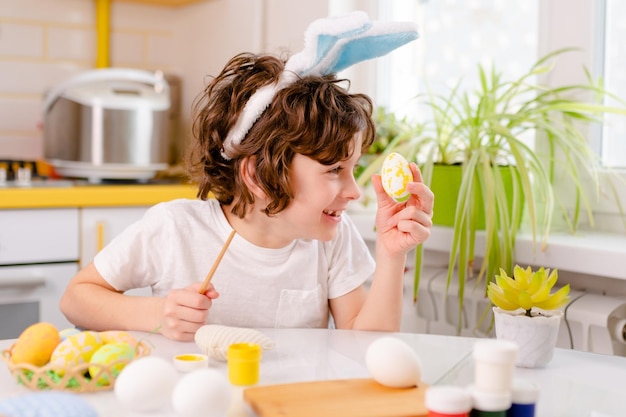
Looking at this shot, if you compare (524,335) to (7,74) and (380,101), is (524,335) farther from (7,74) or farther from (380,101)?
(7,74)

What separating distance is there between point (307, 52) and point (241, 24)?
4.76 ft

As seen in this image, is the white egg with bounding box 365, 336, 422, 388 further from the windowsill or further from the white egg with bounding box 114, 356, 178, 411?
the windowsill

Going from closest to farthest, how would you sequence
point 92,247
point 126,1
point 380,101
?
point 92,247 < point 380,101 < point 126,1

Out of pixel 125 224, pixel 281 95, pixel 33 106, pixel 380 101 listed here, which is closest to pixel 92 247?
pixel 125 224

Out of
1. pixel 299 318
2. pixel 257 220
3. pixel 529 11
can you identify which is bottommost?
pixel 299 318

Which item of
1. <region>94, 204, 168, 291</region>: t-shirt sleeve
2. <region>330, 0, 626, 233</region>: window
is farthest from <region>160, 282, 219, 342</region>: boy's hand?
<region>330, 0, 626, 233</region>: window

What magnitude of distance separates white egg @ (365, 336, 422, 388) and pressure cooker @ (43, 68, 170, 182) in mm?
1775

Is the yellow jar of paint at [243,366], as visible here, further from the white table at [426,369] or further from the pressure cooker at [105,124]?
the pressure cooker at [105,124]

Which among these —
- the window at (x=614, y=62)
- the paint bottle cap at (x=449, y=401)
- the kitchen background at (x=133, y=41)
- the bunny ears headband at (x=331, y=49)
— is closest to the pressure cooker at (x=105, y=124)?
the kitchen background at (x=133, y=41)

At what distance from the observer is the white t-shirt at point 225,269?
1451 millimetres

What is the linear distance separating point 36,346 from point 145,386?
0.71ft

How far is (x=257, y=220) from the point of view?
1.50 meters

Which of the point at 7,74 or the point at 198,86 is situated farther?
the point at 198,86

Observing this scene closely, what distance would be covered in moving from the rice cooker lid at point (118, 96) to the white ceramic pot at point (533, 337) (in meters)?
1.71
